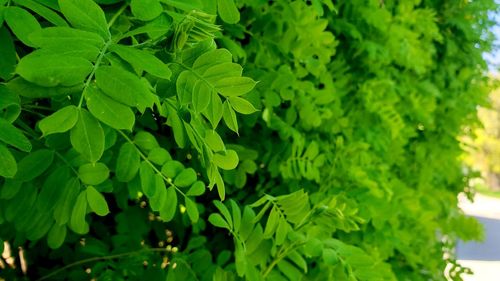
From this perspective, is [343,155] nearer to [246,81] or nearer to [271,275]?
[271,275]

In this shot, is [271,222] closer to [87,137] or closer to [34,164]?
[34,164]

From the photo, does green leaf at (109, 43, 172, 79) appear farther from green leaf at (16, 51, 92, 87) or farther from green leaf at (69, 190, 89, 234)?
green leaf at (69, 190, 89, 234)

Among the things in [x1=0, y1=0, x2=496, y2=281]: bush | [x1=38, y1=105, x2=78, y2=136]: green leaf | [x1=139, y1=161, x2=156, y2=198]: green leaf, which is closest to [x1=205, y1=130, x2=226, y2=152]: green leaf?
[x1=0, y1=0, x2=496, y2=281]: bush

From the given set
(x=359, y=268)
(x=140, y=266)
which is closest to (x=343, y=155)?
(x=359, y=268)

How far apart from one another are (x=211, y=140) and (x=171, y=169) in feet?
0.67

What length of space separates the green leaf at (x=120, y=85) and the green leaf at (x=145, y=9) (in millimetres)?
112

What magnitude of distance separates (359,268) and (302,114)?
0.51 m

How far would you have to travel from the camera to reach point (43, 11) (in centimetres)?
72

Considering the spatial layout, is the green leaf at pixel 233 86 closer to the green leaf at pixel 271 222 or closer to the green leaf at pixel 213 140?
the green leaf at pixel 213 140

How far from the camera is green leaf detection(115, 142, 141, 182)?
100 centimetres

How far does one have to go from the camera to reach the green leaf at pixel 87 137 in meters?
0.68

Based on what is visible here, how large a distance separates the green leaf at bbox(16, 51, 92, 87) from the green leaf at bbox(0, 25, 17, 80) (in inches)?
3.8

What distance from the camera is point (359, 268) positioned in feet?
4.33

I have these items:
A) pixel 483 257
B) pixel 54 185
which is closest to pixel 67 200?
pixel 54 185
